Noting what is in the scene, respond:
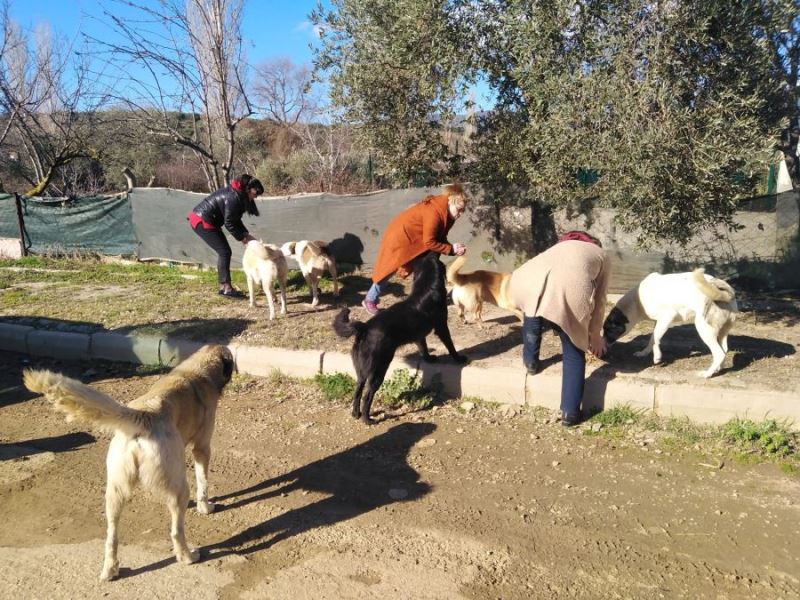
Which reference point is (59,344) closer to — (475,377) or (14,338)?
(14,338)

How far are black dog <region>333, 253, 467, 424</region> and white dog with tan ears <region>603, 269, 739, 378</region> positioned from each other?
1.94m

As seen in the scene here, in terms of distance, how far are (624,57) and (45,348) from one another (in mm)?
7625

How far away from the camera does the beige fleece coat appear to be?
15.1 feet

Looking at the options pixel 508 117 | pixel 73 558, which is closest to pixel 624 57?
pixel 508 117

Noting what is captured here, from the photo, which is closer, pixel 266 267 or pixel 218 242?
pixel 266 267

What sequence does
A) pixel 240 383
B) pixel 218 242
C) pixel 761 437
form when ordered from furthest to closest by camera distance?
pixel 218 242 < pixel 240 383 < pixel 761 437

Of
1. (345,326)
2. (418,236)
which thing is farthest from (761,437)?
(418,236)

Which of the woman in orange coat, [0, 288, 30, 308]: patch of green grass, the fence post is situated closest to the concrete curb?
the woman in orange coat

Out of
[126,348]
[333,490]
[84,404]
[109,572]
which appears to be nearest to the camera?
[84,404]

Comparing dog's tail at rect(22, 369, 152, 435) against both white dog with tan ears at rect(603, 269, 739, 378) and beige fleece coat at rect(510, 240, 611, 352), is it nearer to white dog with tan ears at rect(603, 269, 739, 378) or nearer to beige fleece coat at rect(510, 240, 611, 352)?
beige fleece coat at rect(510, 240, 611, 352)

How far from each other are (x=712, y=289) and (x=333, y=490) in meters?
3.63

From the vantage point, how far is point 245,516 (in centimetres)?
369

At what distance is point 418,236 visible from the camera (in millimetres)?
6934

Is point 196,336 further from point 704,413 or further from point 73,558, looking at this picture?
point 704,413
